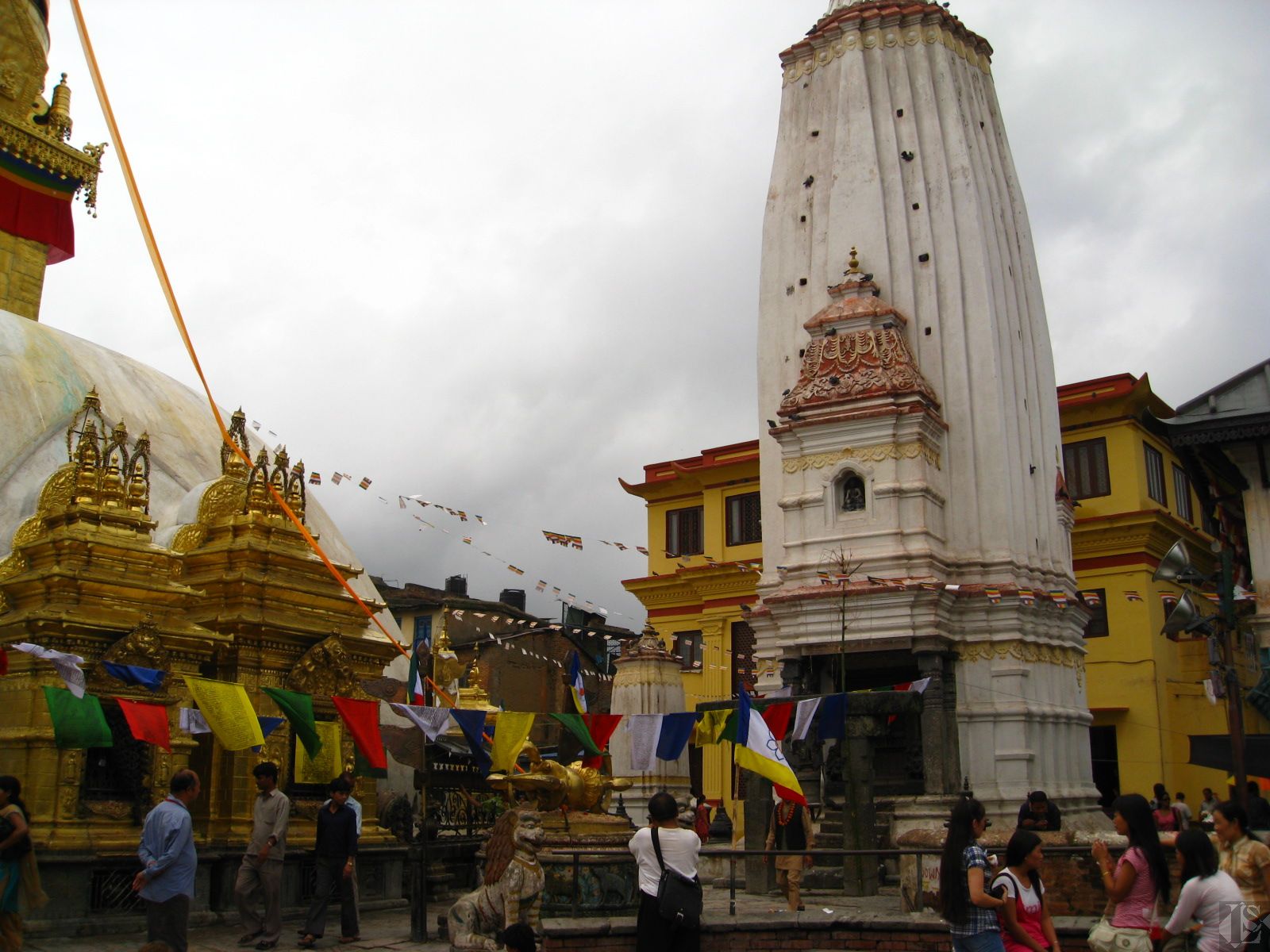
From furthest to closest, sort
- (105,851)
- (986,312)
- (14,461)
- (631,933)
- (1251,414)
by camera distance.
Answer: (986,312) → (1251,414) → (14,461) → (105,851) → (631,933)

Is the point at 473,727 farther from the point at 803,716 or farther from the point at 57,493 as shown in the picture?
the point at 57,493

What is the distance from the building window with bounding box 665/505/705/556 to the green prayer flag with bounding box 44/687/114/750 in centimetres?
2528

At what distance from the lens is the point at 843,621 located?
21.4 metres

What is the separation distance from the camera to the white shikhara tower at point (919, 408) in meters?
22.2

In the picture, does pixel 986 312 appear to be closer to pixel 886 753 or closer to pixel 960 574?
pixel 960 574

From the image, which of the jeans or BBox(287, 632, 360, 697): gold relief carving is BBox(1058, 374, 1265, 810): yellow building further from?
the jeans

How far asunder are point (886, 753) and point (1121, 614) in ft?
33.0

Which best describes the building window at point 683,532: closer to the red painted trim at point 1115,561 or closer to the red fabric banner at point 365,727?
the red painted trim at point 1115,561

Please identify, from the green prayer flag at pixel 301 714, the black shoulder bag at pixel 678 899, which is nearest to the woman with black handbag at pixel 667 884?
the black shoulder bag at pixel 678 899

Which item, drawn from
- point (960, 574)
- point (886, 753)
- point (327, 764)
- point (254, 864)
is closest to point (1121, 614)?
point (960, 574)

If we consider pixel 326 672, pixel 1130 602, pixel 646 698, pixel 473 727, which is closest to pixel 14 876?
pixel 473 727

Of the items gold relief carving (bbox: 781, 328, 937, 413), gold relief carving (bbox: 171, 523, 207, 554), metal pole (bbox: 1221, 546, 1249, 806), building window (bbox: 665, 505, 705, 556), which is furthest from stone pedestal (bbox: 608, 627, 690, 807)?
metal pole (bbox: 1221, 546, 1249, 806)

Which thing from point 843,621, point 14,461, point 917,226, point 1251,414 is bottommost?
point 843,621

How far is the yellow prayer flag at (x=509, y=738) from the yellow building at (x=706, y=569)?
67.1 ft
